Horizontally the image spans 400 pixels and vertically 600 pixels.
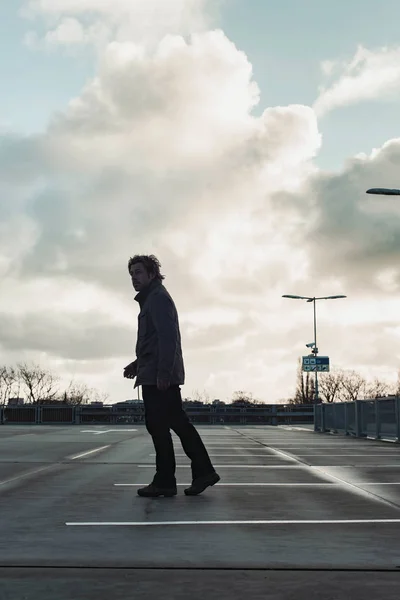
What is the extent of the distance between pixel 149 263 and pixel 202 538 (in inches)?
124

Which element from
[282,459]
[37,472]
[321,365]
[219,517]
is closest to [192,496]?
[219,517]

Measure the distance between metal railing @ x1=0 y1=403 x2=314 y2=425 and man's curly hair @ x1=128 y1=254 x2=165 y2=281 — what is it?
4771 centimetres

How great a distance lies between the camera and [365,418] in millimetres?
24828

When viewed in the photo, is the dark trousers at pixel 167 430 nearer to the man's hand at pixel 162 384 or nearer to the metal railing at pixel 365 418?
the man's hand at pixel 162 384

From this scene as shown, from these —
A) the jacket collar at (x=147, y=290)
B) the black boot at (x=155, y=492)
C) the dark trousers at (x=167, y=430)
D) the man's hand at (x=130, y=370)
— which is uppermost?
the jacket collar at (x=147, y=290)

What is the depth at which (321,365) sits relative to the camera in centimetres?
5647

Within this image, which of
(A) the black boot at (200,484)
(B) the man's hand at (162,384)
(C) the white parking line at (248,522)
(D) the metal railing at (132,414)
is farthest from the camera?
(D) the metal railing at (132,414)

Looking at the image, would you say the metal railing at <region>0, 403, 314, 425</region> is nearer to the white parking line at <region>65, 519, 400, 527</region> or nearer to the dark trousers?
the dark trousers

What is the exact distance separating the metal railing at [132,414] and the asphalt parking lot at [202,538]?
153ft

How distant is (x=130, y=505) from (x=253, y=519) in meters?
1.15

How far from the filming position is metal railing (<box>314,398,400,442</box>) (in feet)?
69.8

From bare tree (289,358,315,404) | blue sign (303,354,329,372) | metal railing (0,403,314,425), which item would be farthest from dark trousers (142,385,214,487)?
bare tree (289,358,315,404)

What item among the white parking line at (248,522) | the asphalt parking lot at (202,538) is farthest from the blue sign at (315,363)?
the white parking line at (248,522)

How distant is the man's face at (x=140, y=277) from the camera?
752cm
